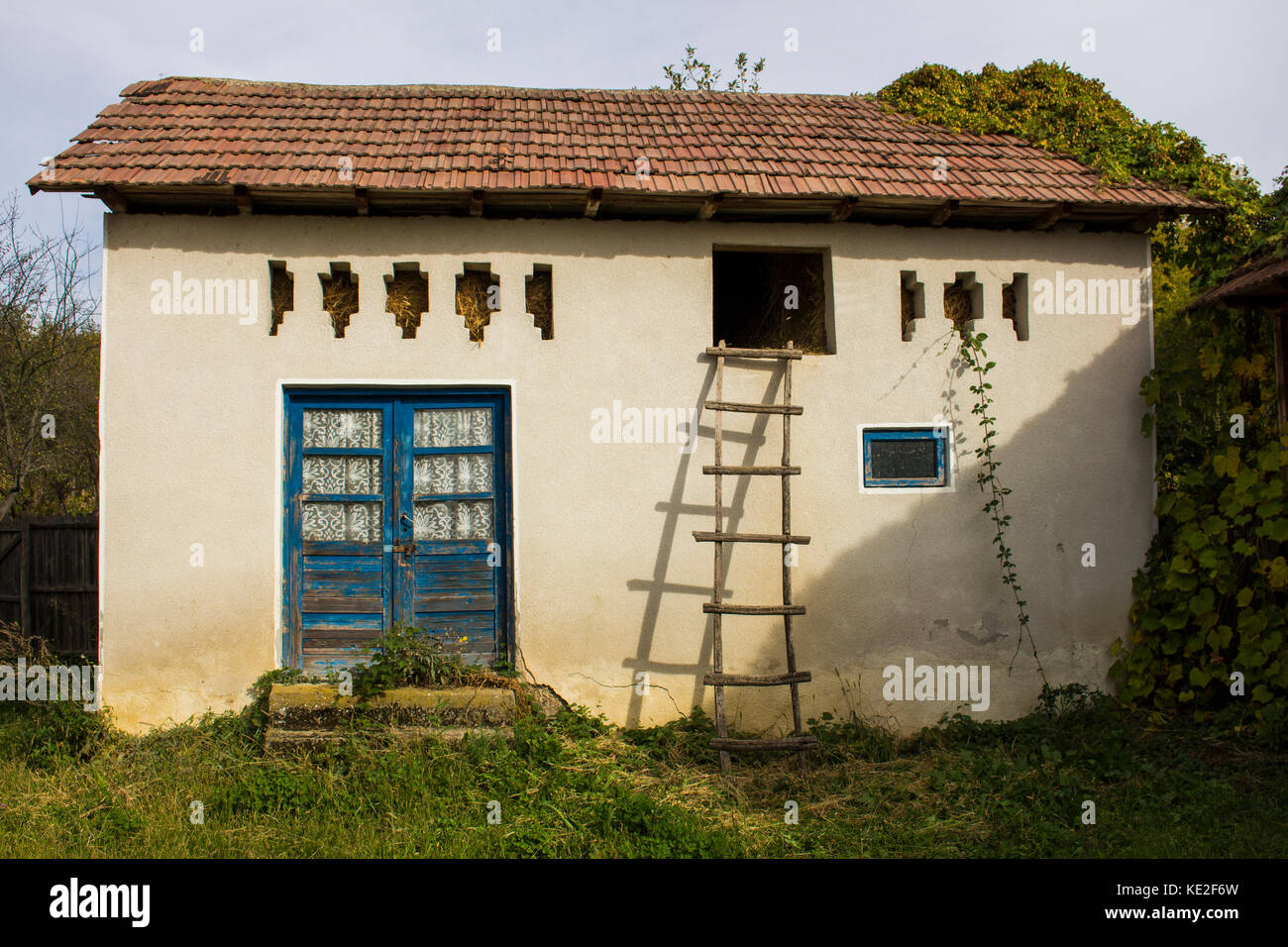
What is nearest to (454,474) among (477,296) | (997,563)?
(477,296)

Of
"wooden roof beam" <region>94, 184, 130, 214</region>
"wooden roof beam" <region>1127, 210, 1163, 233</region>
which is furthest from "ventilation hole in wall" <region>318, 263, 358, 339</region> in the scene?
"wooden roof beam" <region>1127, 210, 1163, 233</region>

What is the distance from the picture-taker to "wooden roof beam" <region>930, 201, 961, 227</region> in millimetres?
6695

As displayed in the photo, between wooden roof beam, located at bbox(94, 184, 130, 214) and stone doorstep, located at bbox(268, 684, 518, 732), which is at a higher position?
wooden roof beam, located at bbox(94, 184, 130, 214)

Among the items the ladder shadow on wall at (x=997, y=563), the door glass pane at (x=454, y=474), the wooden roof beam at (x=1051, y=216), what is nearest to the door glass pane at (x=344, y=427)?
the door glass pane at (x=454, y=474)

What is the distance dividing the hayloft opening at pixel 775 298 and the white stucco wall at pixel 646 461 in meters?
0.22

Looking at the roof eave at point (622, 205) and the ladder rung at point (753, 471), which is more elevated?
the roof eave at point (622, 205)

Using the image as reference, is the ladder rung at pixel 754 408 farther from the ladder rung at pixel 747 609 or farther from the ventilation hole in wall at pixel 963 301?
the ventilation hole in wall at pixel 963 301

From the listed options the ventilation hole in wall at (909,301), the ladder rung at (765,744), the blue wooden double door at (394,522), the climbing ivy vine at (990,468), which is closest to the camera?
the ladder rung at (765,744)

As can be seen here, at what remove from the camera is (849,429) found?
683 cm

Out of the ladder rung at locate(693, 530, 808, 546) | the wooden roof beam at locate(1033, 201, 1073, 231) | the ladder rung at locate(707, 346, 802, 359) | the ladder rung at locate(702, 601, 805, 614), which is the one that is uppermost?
the wooden roof beam at locate(1033, 201, 1073, 231)

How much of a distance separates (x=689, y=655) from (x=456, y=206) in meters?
3.76

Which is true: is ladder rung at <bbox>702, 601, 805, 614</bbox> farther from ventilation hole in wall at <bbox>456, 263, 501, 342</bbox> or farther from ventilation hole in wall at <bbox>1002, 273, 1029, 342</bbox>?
ventilation hole in wall at <bbox>1002, 273, 1029, 342</bbox>

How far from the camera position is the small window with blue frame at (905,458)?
22.6ft

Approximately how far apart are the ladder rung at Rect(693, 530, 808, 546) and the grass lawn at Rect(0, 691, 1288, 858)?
1.36 metres
